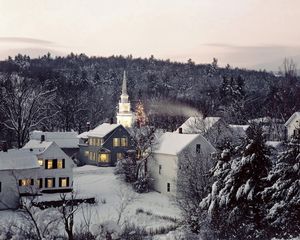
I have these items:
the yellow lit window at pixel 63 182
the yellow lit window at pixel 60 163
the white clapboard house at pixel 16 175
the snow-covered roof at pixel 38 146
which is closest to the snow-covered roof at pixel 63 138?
the snow-covered roof at pixel 38 146

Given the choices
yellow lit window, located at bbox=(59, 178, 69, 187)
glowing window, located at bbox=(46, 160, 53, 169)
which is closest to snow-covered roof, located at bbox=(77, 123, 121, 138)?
yellow lit window, located at bbox=(59, 178, 69, 187)

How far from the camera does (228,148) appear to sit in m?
33.7

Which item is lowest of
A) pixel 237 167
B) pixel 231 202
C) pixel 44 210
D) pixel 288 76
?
pixel 44 210

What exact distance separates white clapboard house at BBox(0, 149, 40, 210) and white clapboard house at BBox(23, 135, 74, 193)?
5.42ft

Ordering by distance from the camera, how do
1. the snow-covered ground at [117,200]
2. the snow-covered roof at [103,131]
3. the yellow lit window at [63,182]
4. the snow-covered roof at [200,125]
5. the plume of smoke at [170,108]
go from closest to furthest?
the snow-covered ground at [117,200], the yellow lit window at [63,182], the snow-covered roof at [200,125], the snow-covered roof at [103,131], the plume of smoke at [170,108]

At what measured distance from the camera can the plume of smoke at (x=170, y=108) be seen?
347ft

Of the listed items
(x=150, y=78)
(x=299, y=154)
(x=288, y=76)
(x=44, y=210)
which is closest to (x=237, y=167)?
(x=299, y=154)

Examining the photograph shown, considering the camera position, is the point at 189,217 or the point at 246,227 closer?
the point at 246,227

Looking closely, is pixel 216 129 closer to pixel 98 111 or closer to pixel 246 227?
pixel 246 227

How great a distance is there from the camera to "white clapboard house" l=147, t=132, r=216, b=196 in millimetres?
48531

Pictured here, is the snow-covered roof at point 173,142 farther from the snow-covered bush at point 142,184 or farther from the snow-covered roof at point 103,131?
the snow-covered roof at point 103,131

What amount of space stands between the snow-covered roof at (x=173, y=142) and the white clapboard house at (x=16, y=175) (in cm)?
1250

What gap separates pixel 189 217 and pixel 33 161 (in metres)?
18.2

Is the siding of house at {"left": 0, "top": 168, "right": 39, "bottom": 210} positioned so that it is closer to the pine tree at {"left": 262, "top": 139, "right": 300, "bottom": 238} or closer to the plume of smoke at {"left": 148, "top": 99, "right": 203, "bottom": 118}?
the pine tree at {"left": 262, "top": 139, "right": 300, "bottom": 238}
